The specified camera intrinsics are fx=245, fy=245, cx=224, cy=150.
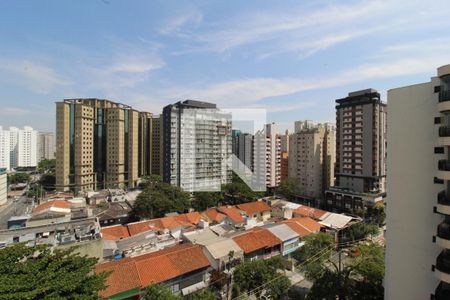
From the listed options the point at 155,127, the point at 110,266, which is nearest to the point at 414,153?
the point at 110,266

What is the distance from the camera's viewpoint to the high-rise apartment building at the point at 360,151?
24281 millimetres

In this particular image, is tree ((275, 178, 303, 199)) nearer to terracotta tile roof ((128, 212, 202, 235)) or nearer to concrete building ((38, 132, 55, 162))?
terracotta tile roof ((128, 212, 202, 235))

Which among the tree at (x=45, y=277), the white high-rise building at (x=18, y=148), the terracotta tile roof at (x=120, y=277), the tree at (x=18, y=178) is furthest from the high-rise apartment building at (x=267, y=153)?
the white high-rise building at (x=18, y=148)

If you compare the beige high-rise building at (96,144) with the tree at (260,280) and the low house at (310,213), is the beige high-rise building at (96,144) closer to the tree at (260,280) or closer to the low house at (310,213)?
the low house at (310,213)

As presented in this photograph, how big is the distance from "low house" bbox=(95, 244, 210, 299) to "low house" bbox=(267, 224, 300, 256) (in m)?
5.20

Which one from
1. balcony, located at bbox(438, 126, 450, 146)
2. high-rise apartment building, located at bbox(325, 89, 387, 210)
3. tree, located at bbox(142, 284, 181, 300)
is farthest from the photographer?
high-rise apartment building, located at bbox(325, 89, 387, 210)

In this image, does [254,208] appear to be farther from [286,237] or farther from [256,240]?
[256,240]

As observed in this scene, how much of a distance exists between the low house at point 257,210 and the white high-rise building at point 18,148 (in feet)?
196

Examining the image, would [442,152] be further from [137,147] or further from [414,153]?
[137,147]

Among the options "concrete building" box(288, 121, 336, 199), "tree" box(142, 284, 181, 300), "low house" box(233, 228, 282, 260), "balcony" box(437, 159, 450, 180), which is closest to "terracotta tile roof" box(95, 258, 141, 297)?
"tree" box(142, 284, 181, 300)

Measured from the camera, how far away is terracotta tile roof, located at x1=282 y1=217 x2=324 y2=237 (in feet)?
52.3

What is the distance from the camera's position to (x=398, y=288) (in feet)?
22.4

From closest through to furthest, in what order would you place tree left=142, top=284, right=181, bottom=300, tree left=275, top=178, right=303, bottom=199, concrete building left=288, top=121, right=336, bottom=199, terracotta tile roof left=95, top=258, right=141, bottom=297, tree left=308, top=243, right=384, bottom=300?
tree left=142, top=284, right=181, bottom=300, tree left=308, top=243, right=384, bottom=300, terracotta tile roof left=95, top=258, right=141, bottom=297, tree left=275, top=178, right=303, bottom=199, concrete building left=288, top=121, right=336, bottom=199

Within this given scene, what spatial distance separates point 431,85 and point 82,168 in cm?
3843
